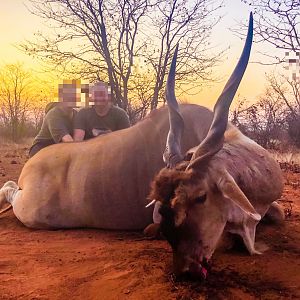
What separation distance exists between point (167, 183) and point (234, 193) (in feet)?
1.43

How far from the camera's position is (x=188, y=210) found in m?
3.20

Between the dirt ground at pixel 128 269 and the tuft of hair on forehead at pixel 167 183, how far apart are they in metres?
0.55

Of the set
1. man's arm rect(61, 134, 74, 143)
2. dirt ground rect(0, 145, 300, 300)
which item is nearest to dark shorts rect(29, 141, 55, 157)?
man's arm rect(61, 134, 74, 143)

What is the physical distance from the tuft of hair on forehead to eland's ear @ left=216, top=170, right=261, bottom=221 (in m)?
0.23

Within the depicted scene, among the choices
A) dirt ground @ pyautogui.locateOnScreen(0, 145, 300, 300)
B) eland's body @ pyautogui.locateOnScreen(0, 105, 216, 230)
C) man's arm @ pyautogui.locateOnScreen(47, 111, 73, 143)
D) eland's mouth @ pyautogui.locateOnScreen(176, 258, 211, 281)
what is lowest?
dirt ground @ pyautogui.locateOnScreen(0, 145, 300, 300)

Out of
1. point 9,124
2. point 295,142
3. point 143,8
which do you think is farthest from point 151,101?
point 9,124

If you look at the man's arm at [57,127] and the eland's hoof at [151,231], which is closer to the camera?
the eland's hoof at [151,231]

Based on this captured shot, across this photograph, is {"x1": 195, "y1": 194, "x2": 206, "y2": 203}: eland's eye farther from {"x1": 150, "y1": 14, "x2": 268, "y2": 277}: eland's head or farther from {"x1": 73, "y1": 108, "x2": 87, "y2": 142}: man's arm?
{"x1": 73, "y1": 108, "x2": 87, "y2": 142}: man's arm

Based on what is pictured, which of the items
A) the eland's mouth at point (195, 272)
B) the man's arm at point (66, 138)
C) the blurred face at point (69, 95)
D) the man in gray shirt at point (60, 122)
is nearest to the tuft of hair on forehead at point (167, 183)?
the eland's mouth at point (195, 272)

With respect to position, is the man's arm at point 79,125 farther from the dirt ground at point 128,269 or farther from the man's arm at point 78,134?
the dirt ground at point 128,269

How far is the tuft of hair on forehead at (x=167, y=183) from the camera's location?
3.18m

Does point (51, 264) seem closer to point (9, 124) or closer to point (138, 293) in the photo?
point (138, 293)

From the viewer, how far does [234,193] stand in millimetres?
3244

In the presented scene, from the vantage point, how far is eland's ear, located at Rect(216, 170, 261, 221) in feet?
10.3
